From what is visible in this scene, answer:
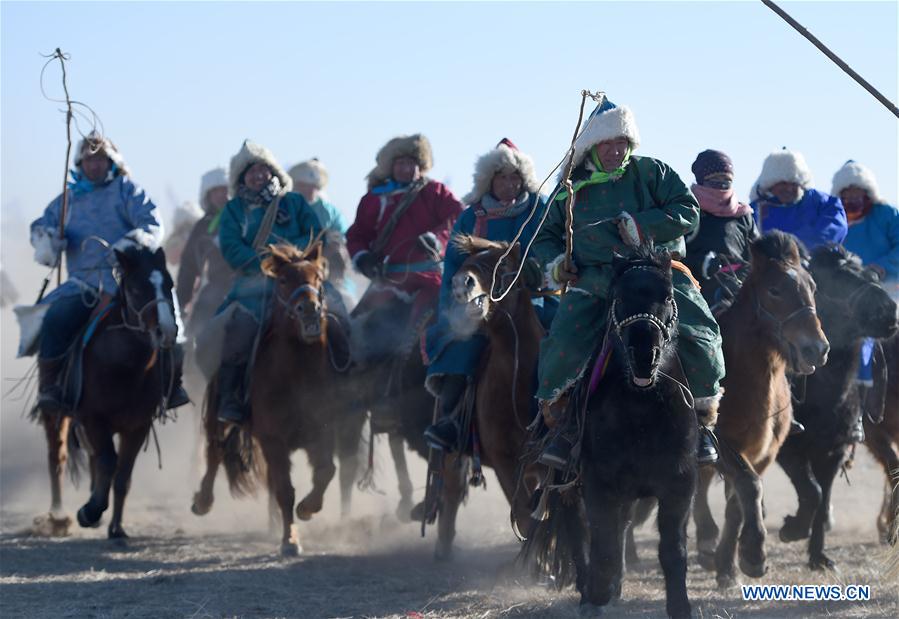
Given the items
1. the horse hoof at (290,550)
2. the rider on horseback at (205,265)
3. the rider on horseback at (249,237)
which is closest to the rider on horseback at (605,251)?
the horse hoof at (290,550)

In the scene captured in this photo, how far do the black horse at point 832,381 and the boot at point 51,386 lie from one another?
18.8 feet

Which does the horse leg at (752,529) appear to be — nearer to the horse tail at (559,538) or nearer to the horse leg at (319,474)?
the horse tail at (559,538)

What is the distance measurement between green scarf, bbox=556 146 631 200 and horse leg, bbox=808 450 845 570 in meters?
3.41

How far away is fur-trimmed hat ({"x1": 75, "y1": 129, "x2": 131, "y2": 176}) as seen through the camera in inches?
477

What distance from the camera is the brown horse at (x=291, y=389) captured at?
1097cm

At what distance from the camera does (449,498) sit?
1070cm

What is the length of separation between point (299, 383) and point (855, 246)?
512cm

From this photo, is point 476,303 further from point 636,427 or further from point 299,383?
point 299,383

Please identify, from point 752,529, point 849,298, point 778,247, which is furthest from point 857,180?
point 752,529

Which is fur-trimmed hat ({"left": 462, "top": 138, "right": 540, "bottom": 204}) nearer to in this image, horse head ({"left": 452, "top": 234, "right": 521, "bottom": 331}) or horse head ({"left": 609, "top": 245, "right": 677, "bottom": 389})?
horse head ({"left": 452, "top": 234, "right": 521, "bottom": 331})

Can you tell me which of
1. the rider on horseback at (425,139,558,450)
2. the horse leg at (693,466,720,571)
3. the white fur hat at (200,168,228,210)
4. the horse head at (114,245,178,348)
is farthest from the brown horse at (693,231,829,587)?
the white fur hat at (200,168,228,210)

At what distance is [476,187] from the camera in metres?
10.5

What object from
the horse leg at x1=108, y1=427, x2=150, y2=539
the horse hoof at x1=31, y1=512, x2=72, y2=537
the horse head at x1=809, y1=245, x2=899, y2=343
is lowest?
the horse hoof at x1=31, y1=512, x2=72, y2=537

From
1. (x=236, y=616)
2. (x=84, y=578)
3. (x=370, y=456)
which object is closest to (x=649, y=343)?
(x=236, y=616)
